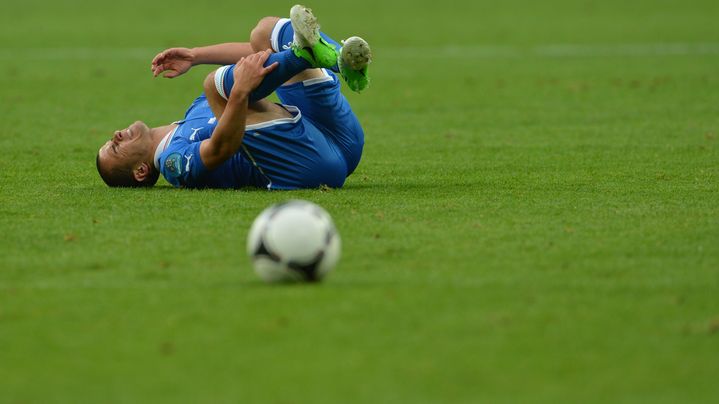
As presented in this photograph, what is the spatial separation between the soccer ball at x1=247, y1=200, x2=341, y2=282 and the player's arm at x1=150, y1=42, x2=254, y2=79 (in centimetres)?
392

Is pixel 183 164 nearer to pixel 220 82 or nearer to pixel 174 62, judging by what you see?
pixel 220 82

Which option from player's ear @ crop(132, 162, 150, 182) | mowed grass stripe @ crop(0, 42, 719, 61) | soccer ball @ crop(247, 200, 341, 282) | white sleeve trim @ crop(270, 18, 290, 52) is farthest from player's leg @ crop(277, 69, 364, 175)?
mowed grass stripe @ crop(0, 42, 719, 61)

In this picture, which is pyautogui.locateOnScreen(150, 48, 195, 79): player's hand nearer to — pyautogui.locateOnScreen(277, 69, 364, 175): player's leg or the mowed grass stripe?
pyautogui.locateOnScreen(277, 69, 364, 175): player's leg

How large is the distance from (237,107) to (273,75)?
371mm

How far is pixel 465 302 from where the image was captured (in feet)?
21.5

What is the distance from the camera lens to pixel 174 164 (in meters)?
9.98

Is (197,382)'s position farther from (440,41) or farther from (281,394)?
(440,41)

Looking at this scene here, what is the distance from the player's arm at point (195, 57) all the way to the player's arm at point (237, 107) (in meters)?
1.00

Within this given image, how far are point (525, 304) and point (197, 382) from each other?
1.92m

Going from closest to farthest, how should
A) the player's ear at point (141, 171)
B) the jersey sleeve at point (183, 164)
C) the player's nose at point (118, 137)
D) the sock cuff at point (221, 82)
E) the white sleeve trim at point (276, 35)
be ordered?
the sock cuff at point (221, 82) → the jersey sleeve at point (183, 164) → the white sleeve trim at point (276, 35) → the player's nose at point (118, 137) → the player's ear at point (141, 171)

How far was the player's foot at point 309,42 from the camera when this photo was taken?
30.0ft

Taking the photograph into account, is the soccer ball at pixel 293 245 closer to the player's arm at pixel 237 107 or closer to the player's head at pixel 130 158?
the player's arm at pixel 237 107

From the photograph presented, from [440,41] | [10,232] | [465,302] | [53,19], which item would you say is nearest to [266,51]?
[10,232]

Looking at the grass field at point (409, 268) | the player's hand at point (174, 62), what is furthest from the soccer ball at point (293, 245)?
the player's hand at point (174, 62)
